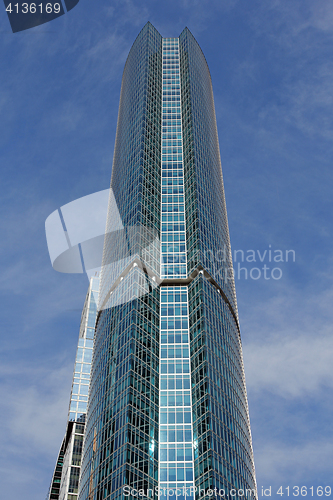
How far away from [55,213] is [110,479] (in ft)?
209

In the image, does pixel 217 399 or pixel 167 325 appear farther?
pixel 167 325

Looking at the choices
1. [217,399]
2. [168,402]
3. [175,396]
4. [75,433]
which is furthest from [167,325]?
[75,433]

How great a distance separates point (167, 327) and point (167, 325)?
0.50 meters

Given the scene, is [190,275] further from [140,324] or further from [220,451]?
[220,451]

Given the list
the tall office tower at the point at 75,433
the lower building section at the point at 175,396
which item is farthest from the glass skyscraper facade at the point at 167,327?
the tall office tower at the point at 75,433

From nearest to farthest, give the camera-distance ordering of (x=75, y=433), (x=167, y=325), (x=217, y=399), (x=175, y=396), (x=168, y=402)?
(x=217, y=399) < (x=168, y=402) < (x=175, y=396) < (x=167, y=325) < (x=75, y=433)

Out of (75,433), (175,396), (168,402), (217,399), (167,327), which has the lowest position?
(168,402)

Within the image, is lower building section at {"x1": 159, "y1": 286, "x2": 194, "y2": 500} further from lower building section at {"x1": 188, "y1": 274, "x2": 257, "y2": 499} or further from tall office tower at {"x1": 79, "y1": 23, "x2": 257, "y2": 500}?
lower building section at {"x1": 188, "y1": 274, "x2": 257, "y2": 499}

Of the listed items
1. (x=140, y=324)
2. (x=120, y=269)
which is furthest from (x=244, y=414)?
(x=120, y=269)

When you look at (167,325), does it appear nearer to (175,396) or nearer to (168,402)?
(175,396)

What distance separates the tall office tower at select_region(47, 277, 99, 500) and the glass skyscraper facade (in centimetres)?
4574

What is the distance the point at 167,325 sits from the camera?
400 ft

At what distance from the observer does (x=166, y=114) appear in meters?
169

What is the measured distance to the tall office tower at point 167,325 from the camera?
325 ft
